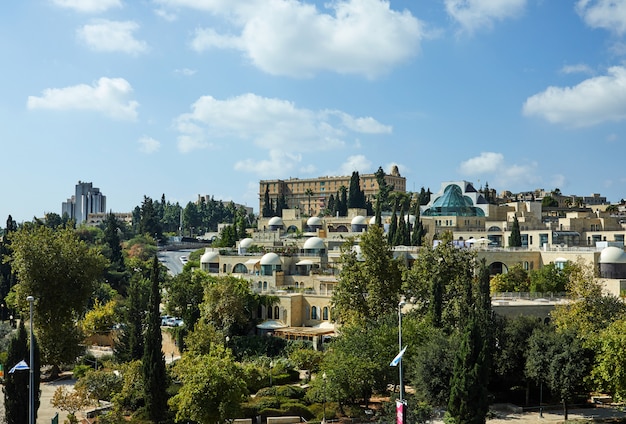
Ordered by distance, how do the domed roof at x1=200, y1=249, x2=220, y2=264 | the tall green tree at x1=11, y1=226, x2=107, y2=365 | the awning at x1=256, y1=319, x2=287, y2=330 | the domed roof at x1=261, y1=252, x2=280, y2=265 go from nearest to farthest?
1. the tall green tree at x1=11, y1=226, x2=107, y2=365
2. the awning at x1=256, y1=319, x2=287, y2=330
3. the domed roof at x1=261, y1=252, x2=280, y2=265
4. the domed roof at x1=200, y1=249, x2=220, y2=264

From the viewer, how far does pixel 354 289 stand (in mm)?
46531

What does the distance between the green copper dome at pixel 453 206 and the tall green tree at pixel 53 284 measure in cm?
4938

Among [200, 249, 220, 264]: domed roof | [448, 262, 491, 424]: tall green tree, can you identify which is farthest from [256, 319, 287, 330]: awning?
[448, 262, 491, 424]: tall green tree

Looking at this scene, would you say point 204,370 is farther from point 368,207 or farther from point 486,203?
point 368,207

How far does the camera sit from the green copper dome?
8825 cm

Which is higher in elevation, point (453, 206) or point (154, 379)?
point (453, 206)

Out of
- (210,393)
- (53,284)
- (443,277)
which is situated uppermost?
(443,277)

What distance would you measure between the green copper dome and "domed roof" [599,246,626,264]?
113 ft

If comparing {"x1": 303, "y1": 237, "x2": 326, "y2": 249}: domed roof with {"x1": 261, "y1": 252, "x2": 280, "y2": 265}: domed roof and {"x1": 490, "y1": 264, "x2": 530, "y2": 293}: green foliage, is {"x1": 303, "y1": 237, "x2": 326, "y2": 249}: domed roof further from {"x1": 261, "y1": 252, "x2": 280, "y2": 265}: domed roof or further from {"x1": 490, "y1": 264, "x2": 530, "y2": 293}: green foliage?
{"x1": 490, "y1": 264, "x2": 530, "y2": 293}: green foliage

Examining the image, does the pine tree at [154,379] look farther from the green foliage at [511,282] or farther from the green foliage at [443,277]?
the green foliage at [511,282]

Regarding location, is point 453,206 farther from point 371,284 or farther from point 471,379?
point 471,379

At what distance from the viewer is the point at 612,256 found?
5269 cm

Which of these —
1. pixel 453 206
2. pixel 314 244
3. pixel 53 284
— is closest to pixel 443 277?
pixel 53 284

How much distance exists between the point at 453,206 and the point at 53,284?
176 ft
